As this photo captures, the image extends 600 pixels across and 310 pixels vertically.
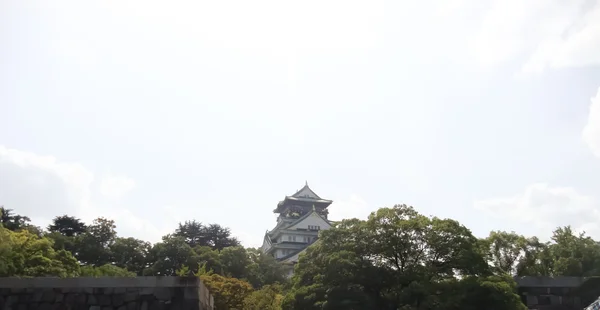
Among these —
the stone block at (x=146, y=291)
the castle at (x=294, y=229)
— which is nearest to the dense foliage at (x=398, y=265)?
the stone block at (x=146, y=291)

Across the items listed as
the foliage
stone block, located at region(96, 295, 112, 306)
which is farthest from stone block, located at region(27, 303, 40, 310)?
the foliage

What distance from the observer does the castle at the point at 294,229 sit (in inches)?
2148

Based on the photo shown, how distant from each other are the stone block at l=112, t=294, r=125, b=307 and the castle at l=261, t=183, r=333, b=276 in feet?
121

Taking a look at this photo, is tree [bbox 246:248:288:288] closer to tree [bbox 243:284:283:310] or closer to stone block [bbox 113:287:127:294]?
tree [bbox 243:284:283:310]

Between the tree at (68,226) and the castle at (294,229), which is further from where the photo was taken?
the castle at (294,229)

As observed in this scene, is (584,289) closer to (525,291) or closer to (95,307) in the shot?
(525,291)

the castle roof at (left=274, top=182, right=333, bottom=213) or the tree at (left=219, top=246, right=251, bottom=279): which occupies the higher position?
the castle roof at (left=274, top=182, right=333, bottom=213)

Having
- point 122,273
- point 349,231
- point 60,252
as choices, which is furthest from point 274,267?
point 349,231

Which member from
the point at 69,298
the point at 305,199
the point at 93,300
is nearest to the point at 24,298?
the point at 69,298

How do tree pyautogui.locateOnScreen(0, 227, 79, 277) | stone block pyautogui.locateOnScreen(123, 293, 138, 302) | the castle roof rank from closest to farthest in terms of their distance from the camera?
stone block pyautogui.locateOnScreen(123, 293, 138, 302) → tree pyautogui.locateOnScreen(0, 227, 79, 277) → the castle roof

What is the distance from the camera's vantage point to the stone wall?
41.5ft

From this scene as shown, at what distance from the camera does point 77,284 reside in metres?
12.8

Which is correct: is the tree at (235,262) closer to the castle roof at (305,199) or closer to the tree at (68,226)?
the tree at (68,226)

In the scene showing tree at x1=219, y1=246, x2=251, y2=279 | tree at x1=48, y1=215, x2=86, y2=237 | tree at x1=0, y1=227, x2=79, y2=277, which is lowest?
tree at x1=0, y1=227, x2=79, y2=277
